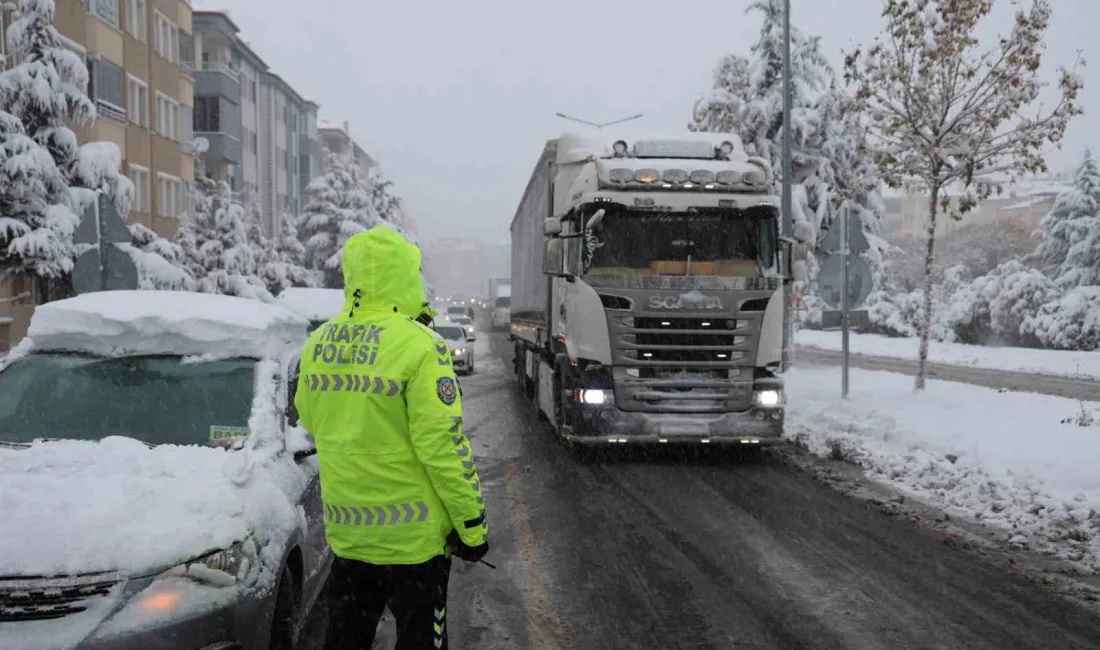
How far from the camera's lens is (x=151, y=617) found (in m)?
3.57

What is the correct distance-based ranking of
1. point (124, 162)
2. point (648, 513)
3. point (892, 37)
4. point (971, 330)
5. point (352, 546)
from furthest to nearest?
point (971, 330) → point (124, 162) → point (892, 37) → point (648, 513) → point (352, 546)

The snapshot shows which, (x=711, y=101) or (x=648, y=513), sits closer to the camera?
(x=648, y=513)

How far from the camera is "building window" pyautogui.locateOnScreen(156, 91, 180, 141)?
33406 millimetres

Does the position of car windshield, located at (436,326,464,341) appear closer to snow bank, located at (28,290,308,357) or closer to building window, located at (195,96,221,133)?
snow bank, located at (28,290,308,357)

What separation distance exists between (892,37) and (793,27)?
1431 cm

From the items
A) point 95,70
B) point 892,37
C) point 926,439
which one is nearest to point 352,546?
point 926,439

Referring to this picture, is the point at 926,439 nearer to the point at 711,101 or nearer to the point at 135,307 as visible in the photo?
the point at 135,307

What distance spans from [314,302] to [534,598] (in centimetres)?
2000

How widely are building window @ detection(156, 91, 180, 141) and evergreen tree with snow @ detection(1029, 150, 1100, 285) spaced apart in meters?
37.2

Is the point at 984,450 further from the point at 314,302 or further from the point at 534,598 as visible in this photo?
the point at 314,302

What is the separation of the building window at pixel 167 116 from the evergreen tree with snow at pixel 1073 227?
37.2 m

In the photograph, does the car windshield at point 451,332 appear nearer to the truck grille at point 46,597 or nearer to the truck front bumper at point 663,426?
the truck front bumper at point 663,426

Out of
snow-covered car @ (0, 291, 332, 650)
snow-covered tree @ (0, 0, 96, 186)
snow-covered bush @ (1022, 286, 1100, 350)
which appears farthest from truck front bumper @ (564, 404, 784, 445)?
snow-covered bush @ (1022, 286, 1100, 350)

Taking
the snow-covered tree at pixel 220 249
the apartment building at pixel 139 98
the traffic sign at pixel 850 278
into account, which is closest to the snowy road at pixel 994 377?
the traffic sign at pixel 850 278
